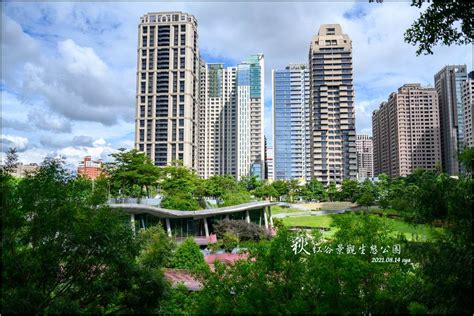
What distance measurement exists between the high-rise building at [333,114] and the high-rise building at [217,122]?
3101 centimetres

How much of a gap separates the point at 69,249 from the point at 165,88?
77.3 m

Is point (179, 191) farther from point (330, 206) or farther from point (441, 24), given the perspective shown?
point (441, 24)

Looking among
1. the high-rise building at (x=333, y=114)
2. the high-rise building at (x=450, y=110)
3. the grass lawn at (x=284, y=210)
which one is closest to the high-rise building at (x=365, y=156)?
the high-rise building at (x=450, y=110)

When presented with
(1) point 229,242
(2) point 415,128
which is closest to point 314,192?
(1) point 229,242

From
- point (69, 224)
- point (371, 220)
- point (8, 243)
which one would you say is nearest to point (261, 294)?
point (69, 224)

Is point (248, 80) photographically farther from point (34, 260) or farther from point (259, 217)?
point (34, 260)

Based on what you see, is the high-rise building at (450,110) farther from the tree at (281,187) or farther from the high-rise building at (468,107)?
the tree at (281,187)

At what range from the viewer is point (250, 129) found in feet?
367

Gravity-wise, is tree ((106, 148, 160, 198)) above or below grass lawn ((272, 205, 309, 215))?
above

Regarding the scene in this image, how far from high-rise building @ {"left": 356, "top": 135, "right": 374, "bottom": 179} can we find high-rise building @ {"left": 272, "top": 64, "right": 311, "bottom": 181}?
69157mm

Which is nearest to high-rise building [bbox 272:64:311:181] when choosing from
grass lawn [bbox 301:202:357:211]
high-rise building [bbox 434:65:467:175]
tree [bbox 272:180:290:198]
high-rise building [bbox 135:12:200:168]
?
tree [bbox 272:180:290:198]

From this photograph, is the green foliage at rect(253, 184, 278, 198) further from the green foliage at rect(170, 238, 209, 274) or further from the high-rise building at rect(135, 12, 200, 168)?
the green foliage at rect(170, 238, 209, 274)

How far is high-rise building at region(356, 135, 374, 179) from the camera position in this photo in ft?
553

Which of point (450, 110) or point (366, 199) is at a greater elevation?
point (450, 110)
